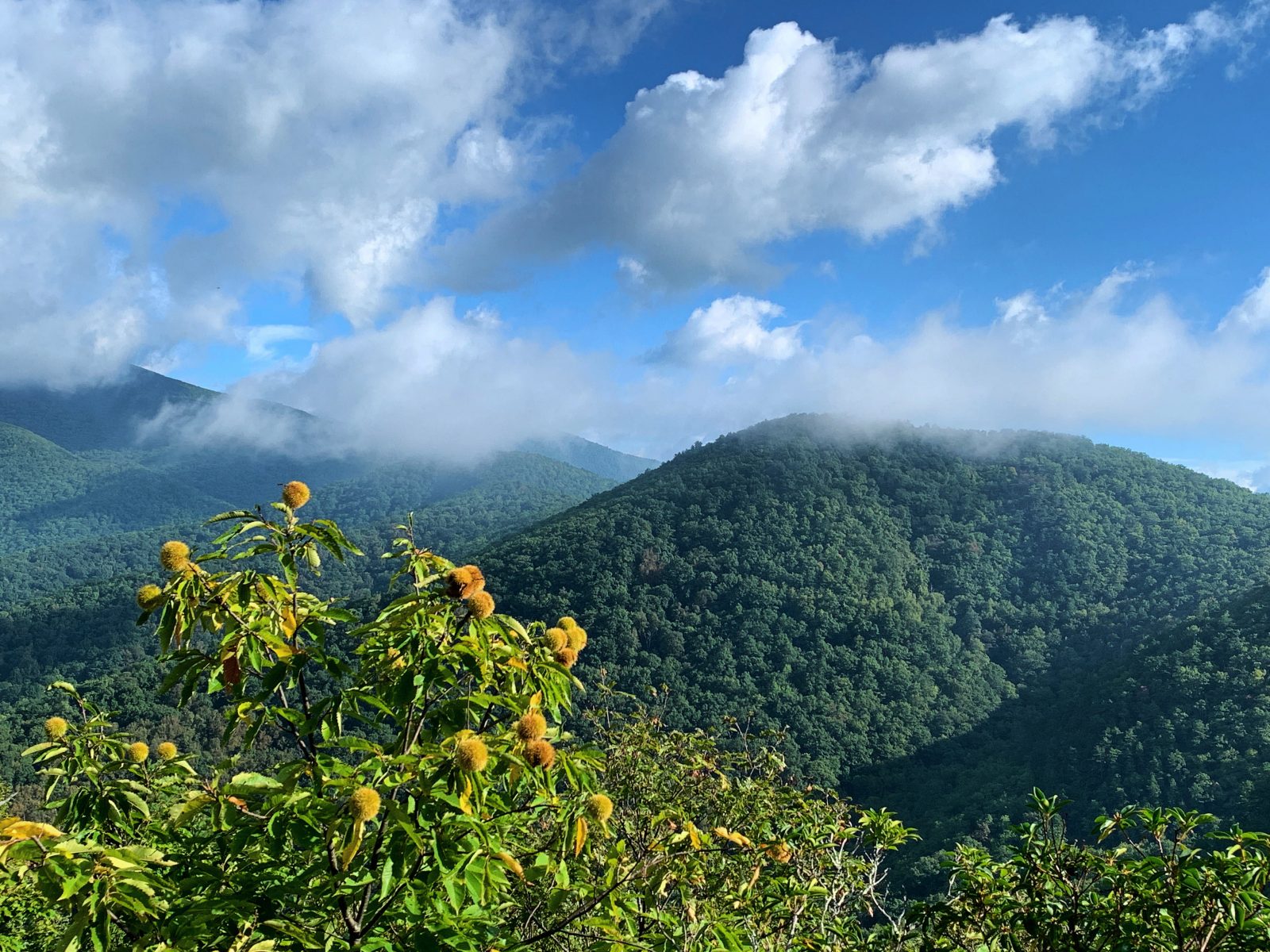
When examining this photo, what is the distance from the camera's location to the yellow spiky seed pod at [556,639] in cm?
368

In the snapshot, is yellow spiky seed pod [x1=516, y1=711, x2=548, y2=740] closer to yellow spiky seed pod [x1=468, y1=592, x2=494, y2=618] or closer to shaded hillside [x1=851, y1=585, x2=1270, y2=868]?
Answer: yellow spiky seed pod [x1=468, y1=592, x2=494, y2=618]

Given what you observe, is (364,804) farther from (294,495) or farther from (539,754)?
(294,495)

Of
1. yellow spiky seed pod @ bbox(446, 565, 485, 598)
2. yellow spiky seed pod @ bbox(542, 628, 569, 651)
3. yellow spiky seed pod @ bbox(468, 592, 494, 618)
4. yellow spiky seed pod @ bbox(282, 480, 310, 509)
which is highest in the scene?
yellow spiky seed pod @ bbox(282, 480, 310, 509)

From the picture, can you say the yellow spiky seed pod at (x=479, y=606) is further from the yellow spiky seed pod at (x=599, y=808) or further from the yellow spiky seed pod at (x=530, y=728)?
the yellow spiky seed pod at (x=599, y=808)

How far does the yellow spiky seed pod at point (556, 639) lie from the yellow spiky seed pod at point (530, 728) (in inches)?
24.1

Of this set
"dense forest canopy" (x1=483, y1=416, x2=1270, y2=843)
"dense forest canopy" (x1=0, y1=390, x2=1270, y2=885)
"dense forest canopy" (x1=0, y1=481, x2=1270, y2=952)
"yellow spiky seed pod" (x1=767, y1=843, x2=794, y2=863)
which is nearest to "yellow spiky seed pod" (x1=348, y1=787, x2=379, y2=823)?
"dense forest canopy" (x1=0, y1=481, x2=1270, y2=952)

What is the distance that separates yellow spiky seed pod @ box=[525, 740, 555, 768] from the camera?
2.96m

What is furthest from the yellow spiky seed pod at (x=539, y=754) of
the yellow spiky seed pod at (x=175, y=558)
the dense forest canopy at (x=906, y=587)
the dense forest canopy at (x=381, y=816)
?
the dense forest canopy at (x=906, y=587)

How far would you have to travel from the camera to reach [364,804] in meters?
2.60

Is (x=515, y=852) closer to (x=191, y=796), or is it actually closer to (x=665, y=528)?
(x=191, y=796)

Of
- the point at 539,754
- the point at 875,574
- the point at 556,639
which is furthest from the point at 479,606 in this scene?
the point at 875,574

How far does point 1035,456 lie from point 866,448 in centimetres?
2729

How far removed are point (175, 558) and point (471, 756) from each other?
1.71m

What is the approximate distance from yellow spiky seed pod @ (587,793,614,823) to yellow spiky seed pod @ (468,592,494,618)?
1.01 m
